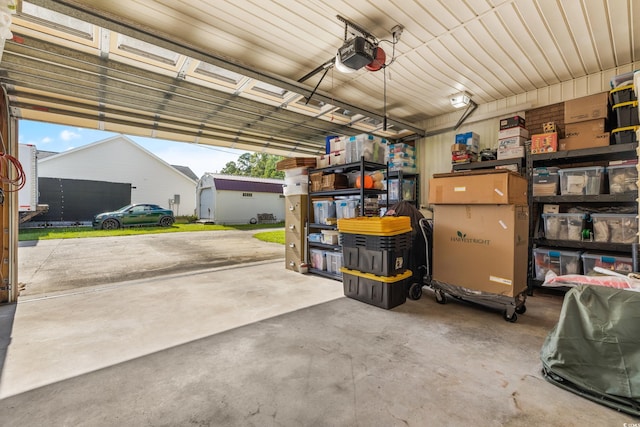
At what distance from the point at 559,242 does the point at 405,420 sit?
3.49 m

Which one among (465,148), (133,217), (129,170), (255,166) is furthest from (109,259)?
(255,166)

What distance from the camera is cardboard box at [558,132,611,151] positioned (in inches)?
126

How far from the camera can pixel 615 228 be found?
10.4ft

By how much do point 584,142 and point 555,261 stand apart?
153 centimetres

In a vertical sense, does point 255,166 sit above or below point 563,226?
above

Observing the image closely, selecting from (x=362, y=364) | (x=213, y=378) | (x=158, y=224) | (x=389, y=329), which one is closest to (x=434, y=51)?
(x=389, y=329)

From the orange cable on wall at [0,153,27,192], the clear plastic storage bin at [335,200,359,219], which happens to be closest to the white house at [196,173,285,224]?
the orange cable on wall at [0,153,27,192]

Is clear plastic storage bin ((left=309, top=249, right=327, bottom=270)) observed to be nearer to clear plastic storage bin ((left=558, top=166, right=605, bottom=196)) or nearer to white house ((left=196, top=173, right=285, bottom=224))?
clear plastic storage bin ((left=558, top=166, right=605, bottom=196))

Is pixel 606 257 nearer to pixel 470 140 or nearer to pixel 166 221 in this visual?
pixel 470 140

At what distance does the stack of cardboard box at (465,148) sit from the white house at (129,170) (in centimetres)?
1674

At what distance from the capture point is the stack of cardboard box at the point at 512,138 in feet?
13.1

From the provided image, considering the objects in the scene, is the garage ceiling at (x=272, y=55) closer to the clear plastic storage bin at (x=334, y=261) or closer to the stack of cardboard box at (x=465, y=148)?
the stack of cardboard box at (x=465, y=148)

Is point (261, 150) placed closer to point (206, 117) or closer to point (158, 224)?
point (206, 117)

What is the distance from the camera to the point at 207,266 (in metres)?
5.22
